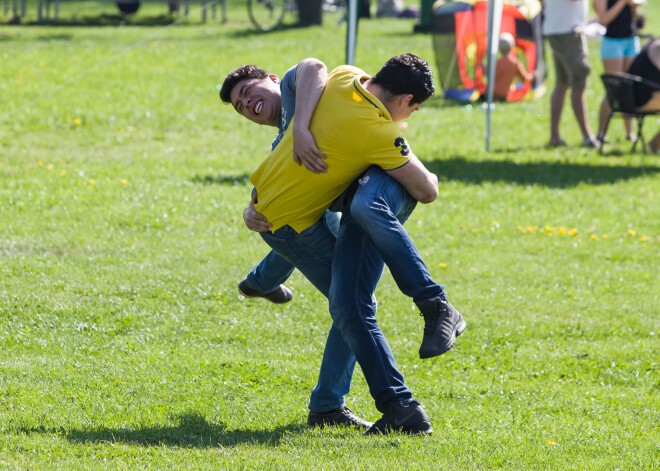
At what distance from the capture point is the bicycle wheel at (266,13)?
71.1 feet

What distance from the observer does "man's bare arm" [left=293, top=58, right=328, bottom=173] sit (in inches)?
148

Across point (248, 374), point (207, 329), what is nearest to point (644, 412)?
point (248, 374)

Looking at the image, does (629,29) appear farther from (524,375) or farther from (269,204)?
(269,204)

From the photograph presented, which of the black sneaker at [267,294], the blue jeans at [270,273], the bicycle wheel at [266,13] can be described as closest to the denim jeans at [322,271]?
the blue jeans at [270,273]

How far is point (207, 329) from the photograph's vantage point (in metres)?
5.55

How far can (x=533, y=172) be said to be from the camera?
1030 cm

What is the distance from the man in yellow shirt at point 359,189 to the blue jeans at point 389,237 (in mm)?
38

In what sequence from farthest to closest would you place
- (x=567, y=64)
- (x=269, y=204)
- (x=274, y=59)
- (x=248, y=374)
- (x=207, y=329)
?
1. (x=274, y=59)
2. (x=567, y=64)
3. (x=207, y=329)
4. (x=248, y=374)
5. (x=269, y=204)

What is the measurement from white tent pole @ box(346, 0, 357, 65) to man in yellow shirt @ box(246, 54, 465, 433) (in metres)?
6.49

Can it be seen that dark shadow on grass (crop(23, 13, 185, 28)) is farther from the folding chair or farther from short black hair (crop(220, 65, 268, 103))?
short black hair (crop(220, 65, 268, 103))

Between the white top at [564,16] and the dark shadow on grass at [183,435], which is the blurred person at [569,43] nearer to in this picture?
the white top at [564,16]

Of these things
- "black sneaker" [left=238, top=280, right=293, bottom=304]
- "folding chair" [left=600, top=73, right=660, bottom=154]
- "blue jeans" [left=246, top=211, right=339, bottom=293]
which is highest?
"folding chair" [left=600, top=73, right=660, bottom=154]

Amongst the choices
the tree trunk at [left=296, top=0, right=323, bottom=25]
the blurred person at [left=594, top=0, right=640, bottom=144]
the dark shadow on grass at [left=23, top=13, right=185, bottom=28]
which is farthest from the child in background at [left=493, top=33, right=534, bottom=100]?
the dark shadow on grass at [left=23, top=13, right=185, bottom=28]

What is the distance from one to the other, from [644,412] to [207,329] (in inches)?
101
